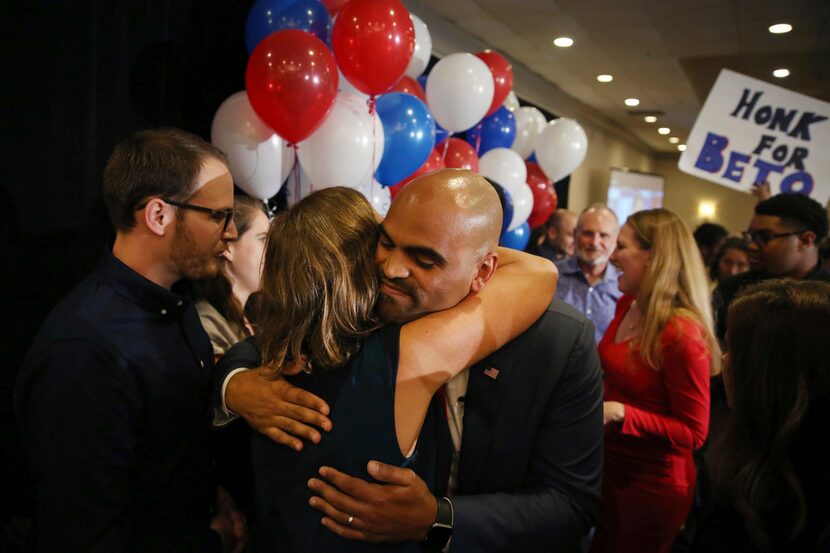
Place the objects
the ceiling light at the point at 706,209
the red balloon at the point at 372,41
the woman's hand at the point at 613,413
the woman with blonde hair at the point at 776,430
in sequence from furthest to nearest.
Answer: the ceiling light at the point at 706,209 < the red balloon at the point at 372,41 < the woman's hand at the point at 613,413 < the woman with blonde hair at the point at 776,430

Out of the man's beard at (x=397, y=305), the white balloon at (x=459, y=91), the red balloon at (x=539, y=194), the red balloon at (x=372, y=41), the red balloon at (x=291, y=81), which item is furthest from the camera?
the red balloon at (x=539, y=194)

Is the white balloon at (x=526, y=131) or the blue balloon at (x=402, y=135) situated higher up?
the white balloon at (x=526, y=131)

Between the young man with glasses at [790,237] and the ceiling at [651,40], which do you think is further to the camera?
the ceiling at [651,40]

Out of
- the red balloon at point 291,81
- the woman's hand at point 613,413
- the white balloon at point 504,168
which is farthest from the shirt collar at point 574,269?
the red balloon at point 291,81

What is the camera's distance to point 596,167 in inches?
362

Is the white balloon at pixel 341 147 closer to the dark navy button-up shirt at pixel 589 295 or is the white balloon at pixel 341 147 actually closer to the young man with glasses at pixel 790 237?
the dark navy button-up shirt at pixel 589 295

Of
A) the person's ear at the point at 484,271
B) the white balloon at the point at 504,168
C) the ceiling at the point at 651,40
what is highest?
the ceiling at the point at 651,40

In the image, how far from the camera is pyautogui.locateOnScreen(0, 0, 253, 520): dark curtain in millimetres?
1828

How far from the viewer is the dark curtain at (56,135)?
1.83 m

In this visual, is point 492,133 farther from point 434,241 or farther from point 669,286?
point 434,241

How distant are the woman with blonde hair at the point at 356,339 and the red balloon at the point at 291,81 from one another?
1.22m

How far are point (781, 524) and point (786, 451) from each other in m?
0.12

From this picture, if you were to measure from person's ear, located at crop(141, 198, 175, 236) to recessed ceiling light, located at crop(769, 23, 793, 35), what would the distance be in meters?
5.44

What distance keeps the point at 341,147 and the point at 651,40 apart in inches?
167
